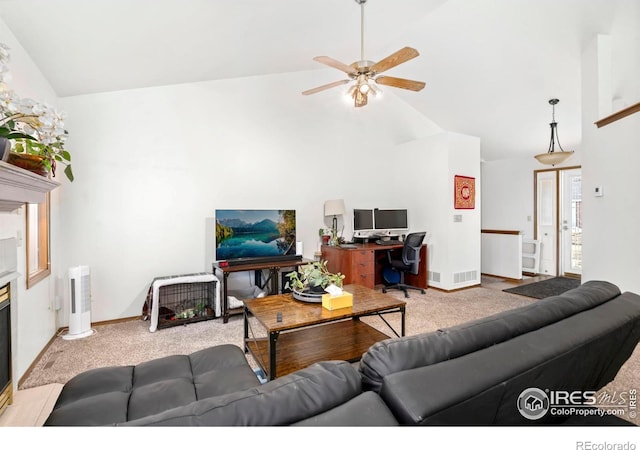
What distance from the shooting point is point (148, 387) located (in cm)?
141

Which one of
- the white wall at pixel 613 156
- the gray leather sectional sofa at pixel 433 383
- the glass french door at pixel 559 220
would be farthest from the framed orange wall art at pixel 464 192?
the gray leather sectional sofa at pixel 433 383

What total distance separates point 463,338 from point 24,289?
2.94 metres

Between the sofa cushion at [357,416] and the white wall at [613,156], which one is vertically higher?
the white wall at [613,156]

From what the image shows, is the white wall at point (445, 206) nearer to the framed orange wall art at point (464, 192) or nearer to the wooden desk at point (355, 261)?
the framed orange wall art at point (464, 192)

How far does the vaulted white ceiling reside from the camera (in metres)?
2.02

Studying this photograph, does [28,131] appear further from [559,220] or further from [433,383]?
[559,220]

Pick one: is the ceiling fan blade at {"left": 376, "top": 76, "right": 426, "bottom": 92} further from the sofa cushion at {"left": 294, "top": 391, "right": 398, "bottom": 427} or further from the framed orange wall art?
the framed orange wall art

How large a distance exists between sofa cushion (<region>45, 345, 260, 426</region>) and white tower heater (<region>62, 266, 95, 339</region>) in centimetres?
183

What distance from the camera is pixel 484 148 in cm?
571

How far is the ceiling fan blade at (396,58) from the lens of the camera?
216 centimetres

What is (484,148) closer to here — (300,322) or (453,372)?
(300,322)

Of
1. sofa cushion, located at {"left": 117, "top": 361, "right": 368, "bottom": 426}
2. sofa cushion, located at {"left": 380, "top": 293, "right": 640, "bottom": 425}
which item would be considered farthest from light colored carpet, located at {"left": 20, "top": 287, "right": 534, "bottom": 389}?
sofa cushion, located at {"left": 380, "top": 293, "right": 640, "bottom": 425}

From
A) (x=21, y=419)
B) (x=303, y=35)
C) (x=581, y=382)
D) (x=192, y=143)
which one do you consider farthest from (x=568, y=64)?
(x=21, y=419)

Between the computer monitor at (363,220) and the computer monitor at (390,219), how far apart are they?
10cm
